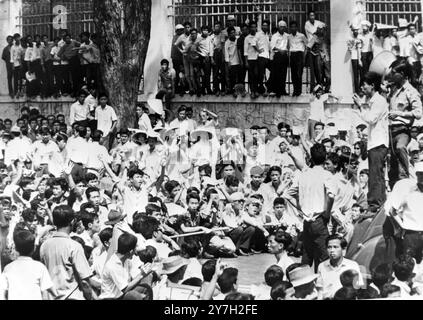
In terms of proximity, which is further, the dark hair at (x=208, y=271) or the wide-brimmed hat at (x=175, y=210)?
the wide-brimmed hat at (x=175, y=210)

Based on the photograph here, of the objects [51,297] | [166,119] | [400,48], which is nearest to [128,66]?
[166,119]

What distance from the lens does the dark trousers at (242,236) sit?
28.9ft

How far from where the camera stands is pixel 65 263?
800cm

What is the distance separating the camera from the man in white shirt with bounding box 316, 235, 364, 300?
7.77 m

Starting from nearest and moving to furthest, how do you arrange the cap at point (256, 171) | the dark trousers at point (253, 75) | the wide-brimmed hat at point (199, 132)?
the cap at point (256, 171) → the wide-brimmed hat at point (199, 132) → the dark trousers at point (253, 75)

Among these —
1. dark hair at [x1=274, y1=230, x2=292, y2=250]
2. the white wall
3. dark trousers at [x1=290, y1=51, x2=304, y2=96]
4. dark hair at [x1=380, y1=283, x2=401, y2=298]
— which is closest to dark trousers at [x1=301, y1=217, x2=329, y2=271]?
dark hair at [x1=274, y1=230, x2=292, y2=250]

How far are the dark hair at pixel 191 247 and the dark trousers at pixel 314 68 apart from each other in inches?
126

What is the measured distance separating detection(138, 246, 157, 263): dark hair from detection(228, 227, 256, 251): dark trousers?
1.04m

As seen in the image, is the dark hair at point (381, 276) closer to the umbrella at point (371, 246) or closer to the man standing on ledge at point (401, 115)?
the umbrella at point (371, 246)

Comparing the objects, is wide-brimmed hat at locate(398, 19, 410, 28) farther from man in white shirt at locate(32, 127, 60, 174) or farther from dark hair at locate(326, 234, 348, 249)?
man in white shirt at locate(32, 127, 60, 174)

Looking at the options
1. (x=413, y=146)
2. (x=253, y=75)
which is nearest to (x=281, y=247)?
(x=413, y=146)

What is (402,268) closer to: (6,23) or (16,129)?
(16,129)

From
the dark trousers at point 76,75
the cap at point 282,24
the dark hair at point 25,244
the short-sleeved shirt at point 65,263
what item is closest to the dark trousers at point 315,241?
the short-sleeved shirt at point 65,263
